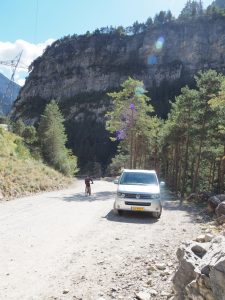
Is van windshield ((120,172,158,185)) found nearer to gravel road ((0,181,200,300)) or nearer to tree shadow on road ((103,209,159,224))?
tree shadow on road ((103,209,159,224))

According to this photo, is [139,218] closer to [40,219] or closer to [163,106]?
[40,219]

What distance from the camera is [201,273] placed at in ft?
16.8

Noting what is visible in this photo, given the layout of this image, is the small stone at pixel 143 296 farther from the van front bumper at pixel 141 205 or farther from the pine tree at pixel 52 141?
the pine tree at pixel 52 141

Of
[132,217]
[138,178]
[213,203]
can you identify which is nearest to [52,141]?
[138,178]

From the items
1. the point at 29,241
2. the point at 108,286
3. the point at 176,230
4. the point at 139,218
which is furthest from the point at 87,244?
the point at 139,218

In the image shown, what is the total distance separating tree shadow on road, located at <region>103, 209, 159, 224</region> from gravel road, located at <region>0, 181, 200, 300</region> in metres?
0.05

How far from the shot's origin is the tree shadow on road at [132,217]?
48.3ft

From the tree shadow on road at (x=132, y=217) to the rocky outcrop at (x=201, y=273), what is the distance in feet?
26.4

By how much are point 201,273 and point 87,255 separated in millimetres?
4353

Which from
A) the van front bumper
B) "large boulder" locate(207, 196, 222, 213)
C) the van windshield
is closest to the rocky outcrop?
the van front bumper

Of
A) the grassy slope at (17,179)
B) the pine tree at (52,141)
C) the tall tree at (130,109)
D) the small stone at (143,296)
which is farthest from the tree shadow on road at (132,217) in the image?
the pine tree at (52,141)

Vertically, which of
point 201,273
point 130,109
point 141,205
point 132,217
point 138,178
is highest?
point 130,109

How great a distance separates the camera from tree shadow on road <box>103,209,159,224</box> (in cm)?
1472

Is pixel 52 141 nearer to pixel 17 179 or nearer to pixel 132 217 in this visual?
pixel 17 179
